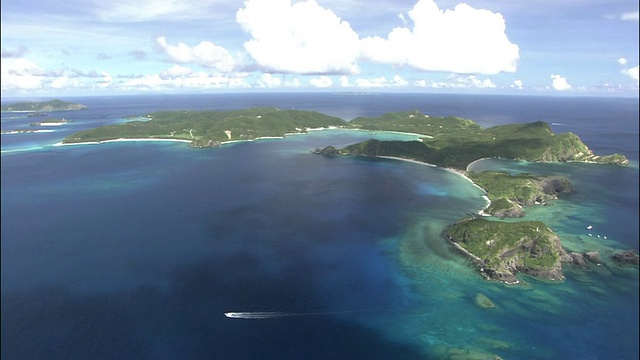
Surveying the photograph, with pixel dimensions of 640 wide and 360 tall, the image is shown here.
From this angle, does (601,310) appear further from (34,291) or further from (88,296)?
(34,291)

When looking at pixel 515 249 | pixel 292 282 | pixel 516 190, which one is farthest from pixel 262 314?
pixel 516 190

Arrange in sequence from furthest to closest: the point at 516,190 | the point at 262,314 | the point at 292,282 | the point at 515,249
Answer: the point at 516,190
the point at 515,249
the point at 292,282
the point at 262,314

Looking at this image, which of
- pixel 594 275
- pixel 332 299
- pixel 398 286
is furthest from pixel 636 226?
pixel 332 299

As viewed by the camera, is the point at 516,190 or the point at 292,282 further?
the point at 516,190

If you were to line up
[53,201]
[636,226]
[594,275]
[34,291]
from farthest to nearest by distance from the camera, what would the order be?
[53,201] < [636,226] < [594,275] < [34,291]

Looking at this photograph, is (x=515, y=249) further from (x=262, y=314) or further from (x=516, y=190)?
(x=262, y=314)

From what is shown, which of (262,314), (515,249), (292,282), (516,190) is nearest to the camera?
(262,314)
